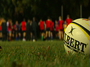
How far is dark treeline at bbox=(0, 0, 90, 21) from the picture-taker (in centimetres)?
2669

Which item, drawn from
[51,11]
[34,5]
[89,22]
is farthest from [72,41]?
[51,11]

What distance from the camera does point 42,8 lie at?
2797 centimetres

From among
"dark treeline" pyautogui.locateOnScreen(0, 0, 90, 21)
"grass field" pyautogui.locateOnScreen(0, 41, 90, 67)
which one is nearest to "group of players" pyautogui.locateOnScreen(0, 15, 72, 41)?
"dark treeline" pyautogui.locateOnScreen(0, 0, 90, 21)

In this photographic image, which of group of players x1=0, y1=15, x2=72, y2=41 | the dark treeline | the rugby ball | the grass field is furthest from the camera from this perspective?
the dark treeline

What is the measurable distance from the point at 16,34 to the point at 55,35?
483 centimetres

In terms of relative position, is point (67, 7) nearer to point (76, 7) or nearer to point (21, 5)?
point (76, 7)

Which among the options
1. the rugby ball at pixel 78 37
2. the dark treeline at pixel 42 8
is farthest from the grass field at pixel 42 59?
the dark treeline at pixel 42 8

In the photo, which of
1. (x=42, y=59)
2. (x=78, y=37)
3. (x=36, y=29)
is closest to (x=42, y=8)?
(x=36, y=29)

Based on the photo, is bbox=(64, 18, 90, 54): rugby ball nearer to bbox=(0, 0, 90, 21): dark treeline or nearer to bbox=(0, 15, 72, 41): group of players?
bbox=(0, 15, 72, 41): group of players

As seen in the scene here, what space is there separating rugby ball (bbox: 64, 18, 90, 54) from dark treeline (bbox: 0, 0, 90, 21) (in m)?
20.3

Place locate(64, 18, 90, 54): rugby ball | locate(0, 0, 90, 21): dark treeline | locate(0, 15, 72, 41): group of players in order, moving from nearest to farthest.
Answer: locate(64, 18, 90, 54): rugby ball → locate(0, 15, 72, 41): group of players → locate(0, 0, 90, 21): dark treeline

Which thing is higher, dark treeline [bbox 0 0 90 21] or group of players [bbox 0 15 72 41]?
dark treeline [bbox 0 0 90 21]

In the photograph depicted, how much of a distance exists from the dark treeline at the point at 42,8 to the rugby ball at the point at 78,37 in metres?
20.3

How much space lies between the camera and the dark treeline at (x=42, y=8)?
26688 millimetres
